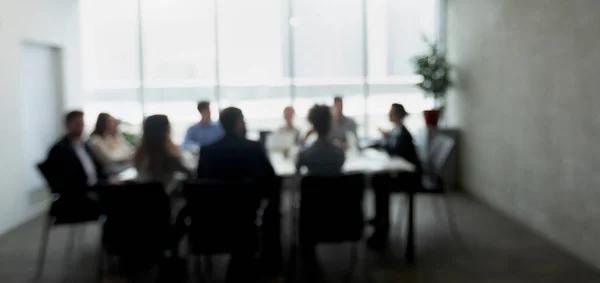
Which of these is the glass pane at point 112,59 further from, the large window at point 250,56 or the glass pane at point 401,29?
the glass pane at point 401,29

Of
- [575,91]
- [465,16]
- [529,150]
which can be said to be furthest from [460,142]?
[575,91]

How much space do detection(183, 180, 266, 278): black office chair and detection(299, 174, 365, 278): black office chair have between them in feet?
1.16

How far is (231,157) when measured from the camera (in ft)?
14.1

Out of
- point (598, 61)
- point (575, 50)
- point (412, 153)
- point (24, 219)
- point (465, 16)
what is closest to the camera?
point (598, 61)

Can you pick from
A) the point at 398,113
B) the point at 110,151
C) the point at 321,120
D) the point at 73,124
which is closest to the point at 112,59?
the point at 110,151

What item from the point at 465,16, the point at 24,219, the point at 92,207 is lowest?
the point at 24,219

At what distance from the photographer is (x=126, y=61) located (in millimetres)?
9227

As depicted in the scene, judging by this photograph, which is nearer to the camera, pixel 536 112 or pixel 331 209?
pixel 331 209

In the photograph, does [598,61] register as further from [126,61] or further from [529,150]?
[126,61]

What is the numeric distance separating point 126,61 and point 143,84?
418 mm

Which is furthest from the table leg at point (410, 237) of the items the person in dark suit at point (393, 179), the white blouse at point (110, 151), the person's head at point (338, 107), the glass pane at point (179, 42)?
the glass pane at point (179, 42)

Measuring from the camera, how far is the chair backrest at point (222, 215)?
3.92 meters

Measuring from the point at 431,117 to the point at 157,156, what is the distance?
16.1ft

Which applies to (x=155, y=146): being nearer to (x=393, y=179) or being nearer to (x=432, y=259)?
(x=393, y=179)
